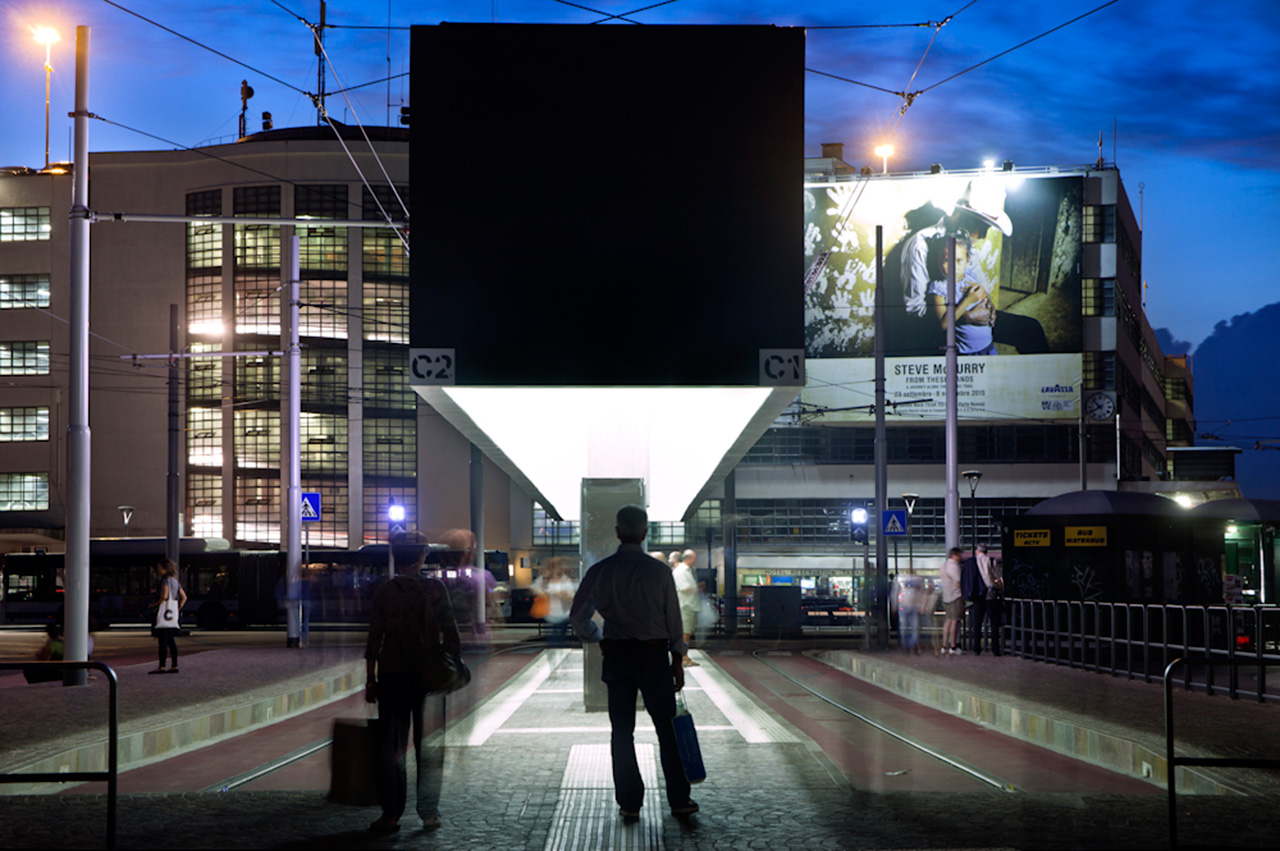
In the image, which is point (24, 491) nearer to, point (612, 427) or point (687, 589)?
point (687, 589)

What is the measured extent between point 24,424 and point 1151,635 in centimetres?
5589

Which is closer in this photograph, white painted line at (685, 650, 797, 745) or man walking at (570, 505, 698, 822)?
man walking at (570, 505, 698, 822)

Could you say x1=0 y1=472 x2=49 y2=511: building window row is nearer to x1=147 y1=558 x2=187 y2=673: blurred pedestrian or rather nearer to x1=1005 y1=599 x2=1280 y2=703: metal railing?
x1=147 y1=558 x2=187 y2=673: blurred pedestrian

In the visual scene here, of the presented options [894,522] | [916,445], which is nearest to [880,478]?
[894,522]

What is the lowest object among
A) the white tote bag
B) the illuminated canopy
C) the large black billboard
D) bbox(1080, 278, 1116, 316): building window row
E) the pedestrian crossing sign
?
the white tote bag

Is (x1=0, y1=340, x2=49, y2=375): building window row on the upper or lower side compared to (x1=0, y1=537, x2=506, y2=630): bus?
upper

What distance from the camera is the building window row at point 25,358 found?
62.2 metres

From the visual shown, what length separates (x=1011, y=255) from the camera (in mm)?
52750

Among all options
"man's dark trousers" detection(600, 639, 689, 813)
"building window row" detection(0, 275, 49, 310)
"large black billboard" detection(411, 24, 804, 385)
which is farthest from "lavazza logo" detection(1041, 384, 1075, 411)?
"man's dark trousers" detection(600, 639, 689, 813)

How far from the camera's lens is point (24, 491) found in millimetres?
62188

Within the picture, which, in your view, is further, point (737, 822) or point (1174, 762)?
point (737, 822)

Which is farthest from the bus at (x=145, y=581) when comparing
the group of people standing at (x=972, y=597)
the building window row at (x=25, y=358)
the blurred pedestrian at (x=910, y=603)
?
the group of people standing at (x=972, y=597)

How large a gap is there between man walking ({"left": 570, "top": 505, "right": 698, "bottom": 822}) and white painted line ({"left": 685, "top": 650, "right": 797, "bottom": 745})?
13.2 ft

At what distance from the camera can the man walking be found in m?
7.68
